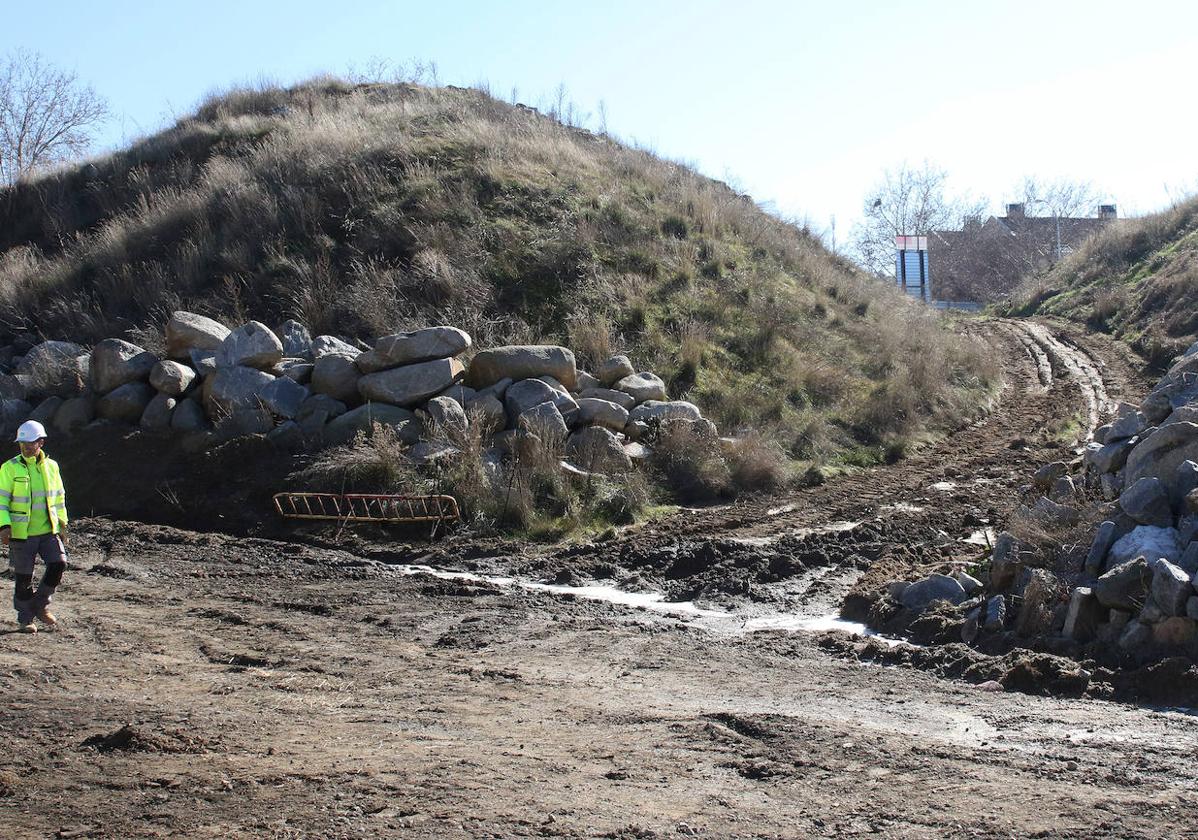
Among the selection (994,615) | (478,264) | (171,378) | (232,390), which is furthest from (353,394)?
(994,615)

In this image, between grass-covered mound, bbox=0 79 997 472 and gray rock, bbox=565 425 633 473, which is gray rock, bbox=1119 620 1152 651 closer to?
gray rock, bbox=565 425 633 473

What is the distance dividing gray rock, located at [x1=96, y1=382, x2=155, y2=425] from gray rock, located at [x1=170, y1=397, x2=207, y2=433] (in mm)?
630

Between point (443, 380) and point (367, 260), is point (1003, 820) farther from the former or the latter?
point (367, 260)

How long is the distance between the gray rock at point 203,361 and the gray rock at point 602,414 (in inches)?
188

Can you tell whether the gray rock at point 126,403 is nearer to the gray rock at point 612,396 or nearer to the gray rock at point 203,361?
the gray rock at point 203,361

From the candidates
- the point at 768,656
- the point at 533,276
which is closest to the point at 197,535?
the point at 768,656

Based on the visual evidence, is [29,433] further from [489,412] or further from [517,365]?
[517,365]

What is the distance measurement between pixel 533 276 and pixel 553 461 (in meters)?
6.07

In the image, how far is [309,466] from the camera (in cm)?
1337

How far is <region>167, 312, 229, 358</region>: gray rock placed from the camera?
15.6 meters

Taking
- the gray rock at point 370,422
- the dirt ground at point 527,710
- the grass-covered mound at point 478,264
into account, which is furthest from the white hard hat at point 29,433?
the grass-covered mound at point 478,264

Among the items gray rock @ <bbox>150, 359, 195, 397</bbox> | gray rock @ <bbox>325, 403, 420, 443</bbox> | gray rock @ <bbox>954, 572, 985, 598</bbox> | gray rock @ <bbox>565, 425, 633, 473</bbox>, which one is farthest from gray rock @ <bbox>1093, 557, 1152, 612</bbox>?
gray rock @ <bbox>150, 359, 195, 397</bbox>

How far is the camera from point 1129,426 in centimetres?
1052

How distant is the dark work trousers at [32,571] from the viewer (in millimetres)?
8367
